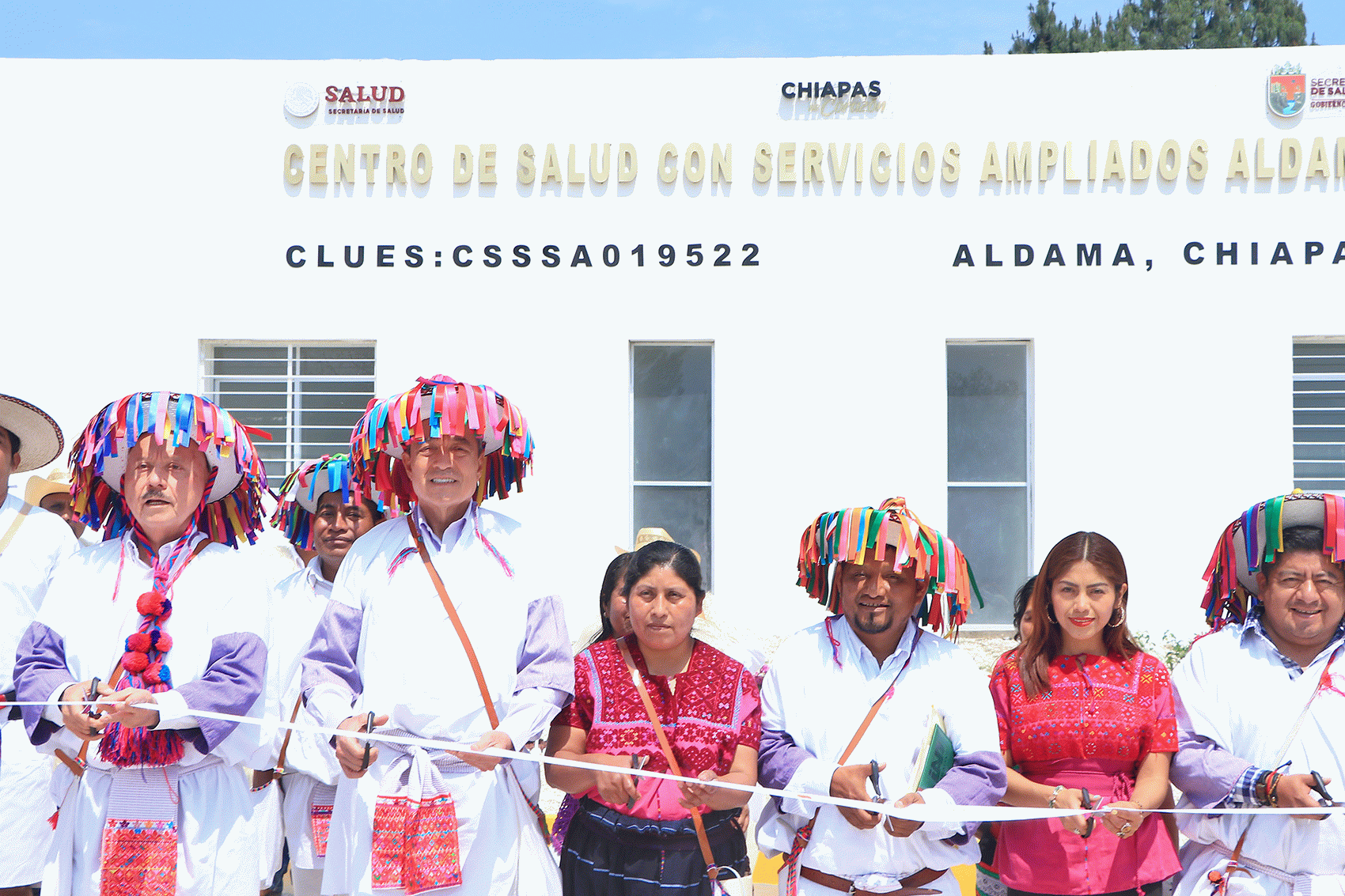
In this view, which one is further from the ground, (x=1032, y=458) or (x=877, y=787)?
(x=1032, y=458)

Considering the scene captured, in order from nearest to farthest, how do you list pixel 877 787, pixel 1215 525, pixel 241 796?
pixel 877 787
pixel 241 796
pixel 1215 525

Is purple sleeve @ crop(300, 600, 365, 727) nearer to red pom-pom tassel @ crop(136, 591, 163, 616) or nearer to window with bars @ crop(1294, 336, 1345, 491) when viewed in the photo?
red pom-pom tassel @ crop(136, 591, 163, 616)

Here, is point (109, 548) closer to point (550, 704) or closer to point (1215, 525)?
point (550, 704)

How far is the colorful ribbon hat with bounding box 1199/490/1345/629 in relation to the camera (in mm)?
3361

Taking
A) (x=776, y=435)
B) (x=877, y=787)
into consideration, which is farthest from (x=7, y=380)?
(x=877, y=787)

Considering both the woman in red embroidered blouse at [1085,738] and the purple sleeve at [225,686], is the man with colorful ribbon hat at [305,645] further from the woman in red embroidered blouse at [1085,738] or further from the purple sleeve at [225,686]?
the woman in red embroidered blouse at [1085,738]

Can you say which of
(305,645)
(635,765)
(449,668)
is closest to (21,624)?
(305,645)

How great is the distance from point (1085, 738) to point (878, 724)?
0.65 meters

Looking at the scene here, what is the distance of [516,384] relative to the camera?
8.38 m

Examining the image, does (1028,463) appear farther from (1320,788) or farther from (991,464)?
(1320,788)

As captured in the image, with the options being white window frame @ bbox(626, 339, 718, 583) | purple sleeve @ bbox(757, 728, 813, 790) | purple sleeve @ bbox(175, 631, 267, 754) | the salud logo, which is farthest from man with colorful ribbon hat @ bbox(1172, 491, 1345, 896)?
the salud logo

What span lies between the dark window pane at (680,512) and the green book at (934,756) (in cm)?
511

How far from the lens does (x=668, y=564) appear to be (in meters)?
3.54

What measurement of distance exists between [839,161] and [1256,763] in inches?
226
